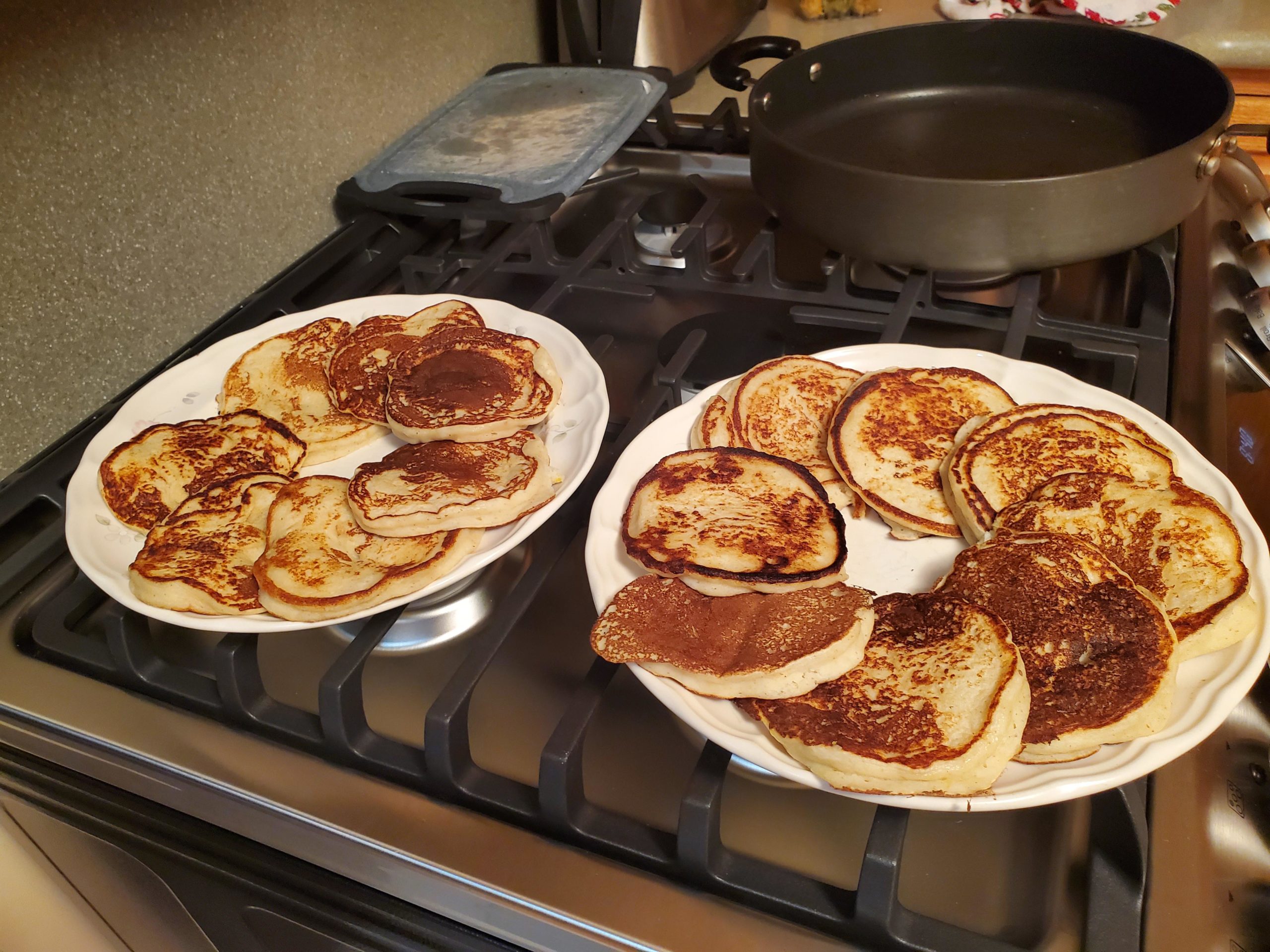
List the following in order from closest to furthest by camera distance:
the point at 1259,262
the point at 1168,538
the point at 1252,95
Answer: the point at 1168,538 < the point at 1259,262 < the point at 1252,95

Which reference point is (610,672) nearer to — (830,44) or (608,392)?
(608,392)

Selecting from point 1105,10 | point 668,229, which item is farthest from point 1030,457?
point 1105,10

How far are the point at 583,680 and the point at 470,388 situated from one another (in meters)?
0.39

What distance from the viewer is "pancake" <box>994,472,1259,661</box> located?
0.72 meters

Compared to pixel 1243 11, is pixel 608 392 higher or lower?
lower

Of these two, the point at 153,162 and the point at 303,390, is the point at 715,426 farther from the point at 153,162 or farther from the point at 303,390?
the point at 153,162

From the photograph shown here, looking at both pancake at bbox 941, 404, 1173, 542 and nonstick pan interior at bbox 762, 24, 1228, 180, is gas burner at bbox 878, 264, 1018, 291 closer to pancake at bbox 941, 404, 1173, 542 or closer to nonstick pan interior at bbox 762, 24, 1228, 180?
nonstick pan interior at bbox 762, 24, 1228, 180

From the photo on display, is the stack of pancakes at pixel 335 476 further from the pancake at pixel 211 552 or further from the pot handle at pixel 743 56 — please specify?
the pot handle at pixel 743 56

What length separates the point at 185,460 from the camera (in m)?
1.06

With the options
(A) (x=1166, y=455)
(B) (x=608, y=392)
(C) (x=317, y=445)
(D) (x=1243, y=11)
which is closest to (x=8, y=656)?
(C) (x=317, y=445)

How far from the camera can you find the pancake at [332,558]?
0.84 metres

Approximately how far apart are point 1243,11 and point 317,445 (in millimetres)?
2547

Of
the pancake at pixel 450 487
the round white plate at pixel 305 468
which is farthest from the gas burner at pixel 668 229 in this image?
the pancake at pixel 450 487

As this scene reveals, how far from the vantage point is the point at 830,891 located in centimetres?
65
